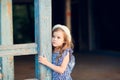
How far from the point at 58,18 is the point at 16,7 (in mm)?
2391

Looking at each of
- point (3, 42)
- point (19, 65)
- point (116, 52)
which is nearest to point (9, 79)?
point (3, 42)

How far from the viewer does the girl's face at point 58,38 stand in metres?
2.92

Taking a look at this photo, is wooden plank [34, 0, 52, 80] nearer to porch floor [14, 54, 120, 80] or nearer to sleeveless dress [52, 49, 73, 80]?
sleeveless dress [52, 49, 73, 80]

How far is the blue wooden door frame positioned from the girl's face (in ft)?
0.58

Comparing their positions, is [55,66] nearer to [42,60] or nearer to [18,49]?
[42,60]

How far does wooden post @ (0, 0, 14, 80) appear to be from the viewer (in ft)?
8.41

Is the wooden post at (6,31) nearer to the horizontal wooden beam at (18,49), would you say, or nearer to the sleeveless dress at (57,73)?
the horizontal wooden beam at (18,49)

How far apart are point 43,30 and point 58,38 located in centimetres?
28

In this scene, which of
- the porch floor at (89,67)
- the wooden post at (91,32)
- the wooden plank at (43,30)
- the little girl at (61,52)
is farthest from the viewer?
the wooden post at (91,32)

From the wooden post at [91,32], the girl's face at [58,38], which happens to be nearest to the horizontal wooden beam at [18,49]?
the girl's face at [58,38]

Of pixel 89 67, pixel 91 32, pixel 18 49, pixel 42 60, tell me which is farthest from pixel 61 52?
pixel 91 32

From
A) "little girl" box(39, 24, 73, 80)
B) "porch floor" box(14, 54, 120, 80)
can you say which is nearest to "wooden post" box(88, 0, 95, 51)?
"porch floor" box(14, 54, 120, 80)

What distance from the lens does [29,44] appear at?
2668 mm

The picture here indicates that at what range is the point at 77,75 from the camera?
6672 mm
